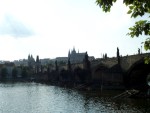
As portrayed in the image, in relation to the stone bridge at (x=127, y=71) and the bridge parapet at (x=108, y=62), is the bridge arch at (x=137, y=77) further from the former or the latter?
the bridge parapet at (x=108, y=62)

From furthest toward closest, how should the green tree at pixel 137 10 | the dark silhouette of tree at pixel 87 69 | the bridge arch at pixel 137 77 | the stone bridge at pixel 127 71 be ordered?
the dark silhouette of tree at pixel 87 69 → the bridge arch at pixel 137 77 → the stone bridge at pixel 127 71 → the green tree at pixel 137 10

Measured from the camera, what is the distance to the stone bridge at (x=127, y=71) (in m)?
70.8

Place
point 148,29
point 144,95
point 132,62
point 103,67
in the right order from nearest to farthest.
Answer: point 148,29
point 144,95
point 132,62
point 103,67

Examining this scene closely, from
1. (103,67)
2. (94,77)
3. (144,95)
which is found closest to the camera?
(144,95)

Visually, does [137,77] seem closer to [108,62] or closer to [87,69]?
[108,62]

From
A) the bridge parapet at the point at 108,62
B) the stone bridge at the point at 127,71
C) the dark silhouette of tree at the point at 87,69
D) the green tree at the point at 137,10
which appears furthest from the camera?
the dark silhouette of tree at the point at 87,69

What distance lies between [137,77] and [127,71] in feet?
12.6

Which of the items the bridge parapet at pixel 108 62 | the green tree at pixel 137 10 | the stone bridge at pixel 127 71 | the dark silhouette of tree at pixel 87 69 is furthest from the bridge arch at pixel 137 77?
the green tree at pixel 137 10

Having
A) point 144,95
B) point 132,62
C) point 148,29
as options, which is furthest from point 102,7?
point 132,62

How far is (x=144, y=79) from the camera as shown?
7675cm

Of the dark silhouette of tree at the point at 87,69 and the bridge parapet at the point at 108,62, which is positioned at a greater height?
the bridge parapet at the point at 108,62

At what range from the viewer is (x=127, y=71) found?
73875mm

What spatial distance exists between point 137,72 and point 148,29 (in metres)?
68.2

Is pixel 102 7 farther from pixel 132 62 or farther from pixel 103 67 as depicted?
pixel 103 67
